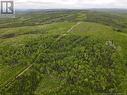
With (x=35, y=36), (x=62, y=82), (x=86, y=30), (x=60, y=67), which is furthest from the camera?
(x=86, y=30)

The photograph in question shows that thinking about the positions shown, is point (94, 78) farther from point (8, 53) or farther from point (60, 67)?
point (8, 53)

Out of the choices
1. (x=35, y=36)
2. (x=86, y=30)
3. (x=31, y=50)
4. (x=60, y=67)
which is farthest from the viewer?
(x=86, y=30)

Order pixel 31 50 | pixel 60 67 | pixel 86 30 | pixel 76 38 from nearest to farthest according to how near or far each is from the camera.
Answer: pixel 60 67 < pixel 31 50 < pixel 76 38 < pixel 86 30

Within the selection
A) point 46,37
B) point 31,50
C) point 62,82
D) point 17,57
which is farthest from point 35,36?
point 62,82

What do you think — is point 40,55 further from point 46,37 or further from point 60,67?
point 46,37

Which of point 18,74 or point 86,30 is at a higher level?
point 86,30

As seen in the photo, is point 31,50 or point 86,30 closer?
point 31,50

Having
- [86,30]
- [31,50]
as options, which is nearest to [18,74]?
[31,50]
